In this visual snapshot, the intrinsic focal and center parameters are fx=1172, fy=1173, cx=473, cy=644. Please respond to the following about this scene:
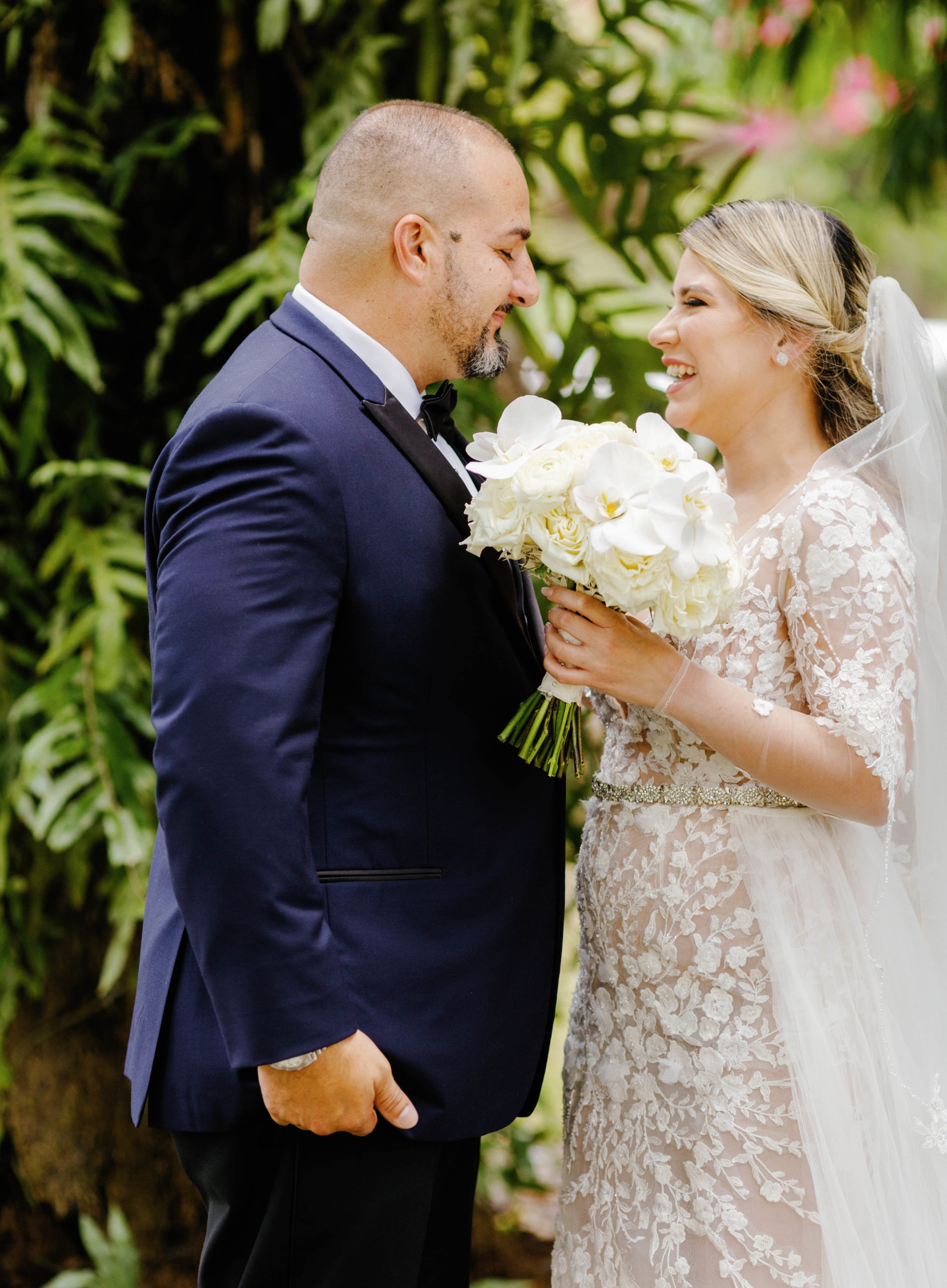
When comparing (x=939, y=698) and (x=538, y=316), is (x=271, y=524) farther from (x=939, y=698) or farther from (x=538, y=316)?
(x=538, y=316)

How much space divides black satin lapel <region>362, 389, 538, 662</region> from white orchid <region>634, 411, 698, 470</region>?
1.00 ft

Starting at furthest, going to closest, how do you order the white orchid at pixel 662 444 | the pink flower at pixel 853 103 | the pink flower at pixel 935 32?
the pink flower at pixel 853 103
the pink flower at pixel 935 32
the white orchid at pixel 662 444

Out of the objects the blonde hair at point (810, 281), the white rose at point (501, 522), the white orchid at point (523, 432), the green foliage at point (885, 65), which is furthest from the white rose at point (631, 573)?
the green foliage at point (885, 65)

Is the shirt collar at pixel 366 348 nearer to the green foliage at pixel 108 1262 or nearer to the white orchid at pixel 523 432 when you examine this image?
the white orchid at pixel 523 432

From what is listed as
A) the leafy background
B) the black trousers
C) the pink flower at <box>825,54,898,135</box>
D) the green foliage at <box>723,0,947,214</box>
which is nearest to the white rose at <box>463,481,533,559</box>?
the black trousers

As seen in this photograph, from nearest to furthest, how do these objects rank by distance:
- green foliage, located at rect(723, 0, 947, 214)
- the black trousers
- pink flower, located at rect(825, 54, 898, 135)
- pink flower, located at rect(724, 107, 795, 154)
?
the black trousers, pink flower, located at rect(724, 107, 795, 154), green foliage, located at rect(723, 0, 947, 214), pink flower, located at rect(825, 54, 898, 135)

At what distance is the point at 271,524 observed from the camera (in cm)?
167

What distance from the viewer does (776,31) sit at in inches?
178

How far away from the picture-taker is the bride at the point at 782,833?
74.5 inches

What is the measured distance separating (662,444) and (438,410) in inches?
22.6

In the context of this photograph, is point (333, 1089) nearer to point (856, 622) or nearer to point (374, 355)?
point (856, 622)

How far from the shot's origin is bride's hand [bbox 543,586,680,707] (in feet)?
6.07

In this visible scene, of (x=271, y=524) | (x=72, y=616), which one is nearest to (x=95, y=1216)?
(x=72, y=616)

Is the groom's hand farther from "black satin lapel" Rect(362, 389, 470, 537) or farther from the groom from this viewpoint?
"black satin lapel" Rect(362, 389, 470, 537)
